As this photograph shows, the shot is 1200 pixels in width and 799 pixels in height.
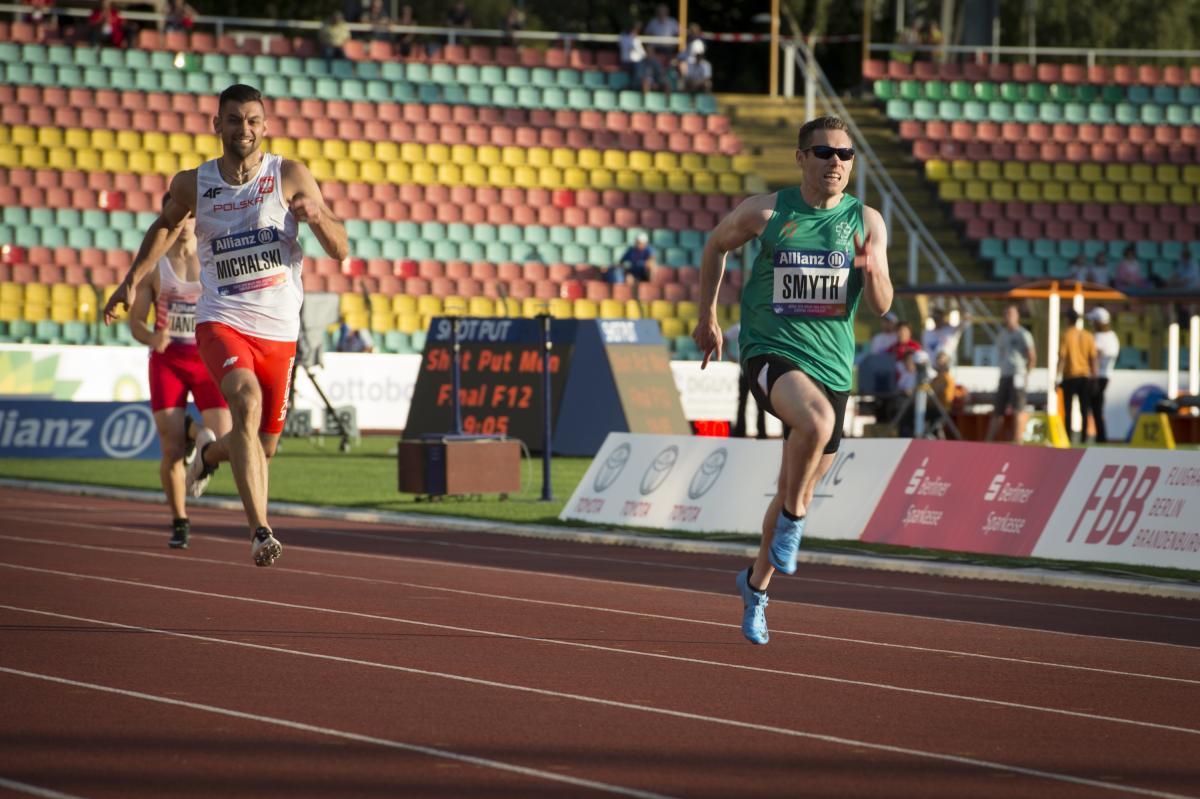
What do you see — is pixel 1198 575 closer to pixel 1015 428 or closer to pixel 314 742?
pixel 314 742

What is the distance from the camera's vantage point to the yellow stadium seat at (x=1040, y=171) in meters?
40.9

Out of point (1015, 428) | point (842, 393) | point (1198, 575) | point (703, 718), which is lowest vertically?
point (1015, 428)

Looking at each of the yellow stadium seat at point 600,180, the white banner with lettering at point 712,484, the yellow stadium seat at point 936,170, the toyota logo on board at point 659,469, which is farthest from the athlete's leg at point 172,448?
the yellow stadium seat at point 936,170

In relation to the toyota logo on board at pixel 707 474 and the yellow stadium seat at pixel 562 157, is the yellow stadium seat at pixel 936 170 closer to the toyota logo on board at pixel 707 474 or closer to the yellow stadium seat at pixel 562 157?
the yellow stadium seat at pixel 562 157

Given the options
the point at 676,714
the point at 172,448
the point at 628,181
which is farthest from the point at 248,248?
the point at 628,181

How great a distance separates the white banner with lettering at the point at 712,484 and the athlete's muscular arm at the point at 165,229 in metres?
5.41

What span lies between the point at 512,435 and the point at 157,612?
15039 millimetres

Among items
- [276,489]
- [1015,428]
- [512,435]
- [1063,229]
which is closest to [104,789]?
[276,489]

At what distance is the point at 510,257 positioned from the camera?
36.9 meters

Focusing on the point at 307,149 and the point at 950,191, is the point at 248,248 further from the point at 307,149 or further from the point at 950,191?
the point at 950,191

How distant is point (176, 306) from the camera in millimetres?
12258

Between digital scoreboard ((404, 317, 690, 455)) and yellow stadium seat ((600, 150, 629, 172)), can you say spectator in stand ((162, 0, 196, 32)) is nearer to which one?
yellow stadium seat ((600, 150, 629, 172))

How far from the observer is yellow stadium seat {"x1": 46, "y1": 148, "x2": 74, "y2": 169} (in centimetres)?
3578

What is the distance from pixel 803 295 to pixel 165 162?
2951cm
